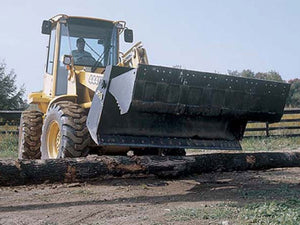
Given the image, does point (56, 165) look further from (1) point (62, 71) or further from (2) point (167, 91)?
(1) point (62, 71)

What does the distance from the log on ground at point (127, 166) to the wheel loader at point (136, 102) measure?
0.27m

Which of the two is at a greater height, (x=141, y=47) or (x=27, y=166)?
(x=141, y=47)

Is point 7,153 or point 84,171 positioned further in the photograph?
point 7,153

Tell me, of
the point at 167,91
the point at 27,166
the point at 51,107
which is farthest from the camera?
the point at 51,107

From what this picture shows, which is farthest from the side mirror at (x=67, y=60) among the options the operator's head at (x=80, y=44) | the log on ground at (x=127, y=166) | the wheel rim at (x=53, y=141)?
the log on ground at (x=127, y=166)

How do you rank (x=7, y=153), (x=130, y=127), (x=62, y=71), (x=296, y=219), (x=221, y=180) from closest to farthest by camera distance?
1. (x=296, y=219)
2. (x=130, y=127)
3. (x=221, y=180)
4. (x=62, y=71)
5. (x=7, y=153)

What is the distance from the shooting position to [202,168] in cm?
681

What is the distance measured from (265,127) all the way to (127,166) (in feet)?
35.4


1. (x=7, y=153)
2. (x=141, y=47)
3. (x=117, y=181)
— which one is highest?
(x=141, y=47)

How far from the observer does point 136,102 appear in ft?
19.2

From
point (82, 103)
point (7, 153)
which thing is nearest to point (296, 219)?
point (82, 103)

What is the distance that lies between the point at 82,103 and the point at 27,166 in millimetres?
2410

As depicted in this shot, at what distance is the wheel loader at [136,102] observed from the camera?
19.6 ft

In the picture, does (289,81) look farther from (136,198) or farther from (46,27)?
(136,198)
